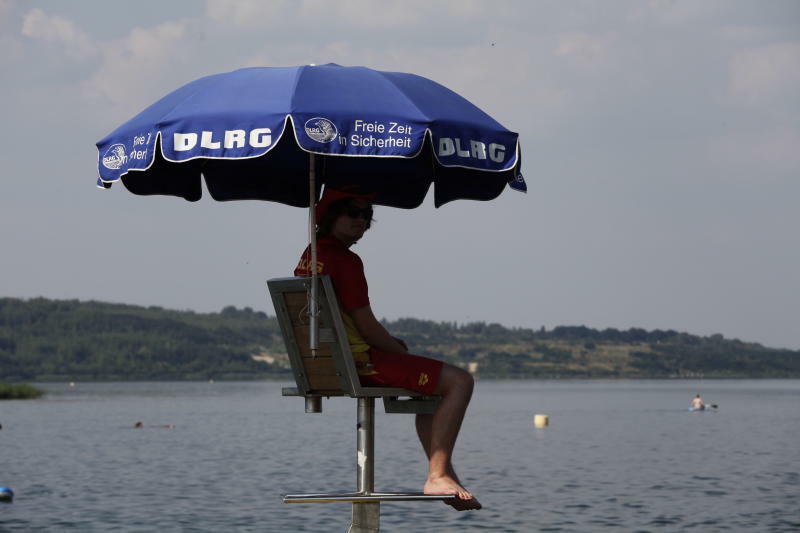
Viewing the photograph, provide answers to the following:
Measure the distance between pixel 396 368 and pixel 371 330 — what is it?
30cm

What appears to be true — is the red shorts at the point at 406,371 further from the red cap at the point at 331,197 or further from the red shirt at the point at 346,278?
the red cap at the point at 331,197

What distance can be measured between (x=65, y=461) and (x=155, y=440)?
1906 cm

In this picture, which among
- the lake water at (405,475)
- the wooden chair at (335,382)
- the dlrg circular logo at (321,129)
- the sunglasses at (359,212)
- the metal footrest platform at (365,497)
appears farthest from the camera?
the lake water at (405,475)

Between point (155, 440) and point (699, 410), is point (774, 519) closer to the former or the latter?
point (155, 440)

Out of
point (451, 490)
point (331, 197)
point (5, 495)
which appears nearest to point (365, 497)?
point (451, 490)

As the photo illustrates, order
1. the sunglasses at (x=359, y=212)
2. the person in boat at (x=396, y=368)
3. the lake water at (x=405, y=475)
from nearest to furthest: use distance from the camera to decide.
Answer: the person in boat at (x=396, y=368) < the sunglasses at (x=359, y=212) < the lake water at (x=405, y=475)

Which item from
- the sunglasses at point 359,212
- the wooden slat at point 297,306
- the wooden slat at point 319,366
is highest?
the sunglasses at point 359,212

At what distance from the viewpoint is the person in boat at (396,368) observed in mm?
8867

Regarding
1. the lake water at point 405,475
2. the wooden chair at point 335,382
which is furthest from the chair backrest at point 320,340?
the lake water at point 405,475

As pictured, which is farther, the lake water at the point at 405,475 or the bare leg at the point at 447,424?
the lake water at the point at 405,475

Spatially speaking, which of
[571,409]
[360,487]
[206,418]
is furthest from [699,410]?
[360,487]

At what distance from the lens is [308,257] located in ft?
29.7

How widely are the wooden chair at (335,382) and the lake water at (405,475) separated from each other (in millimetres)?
19282

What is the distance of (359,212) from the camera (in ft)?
30.3
